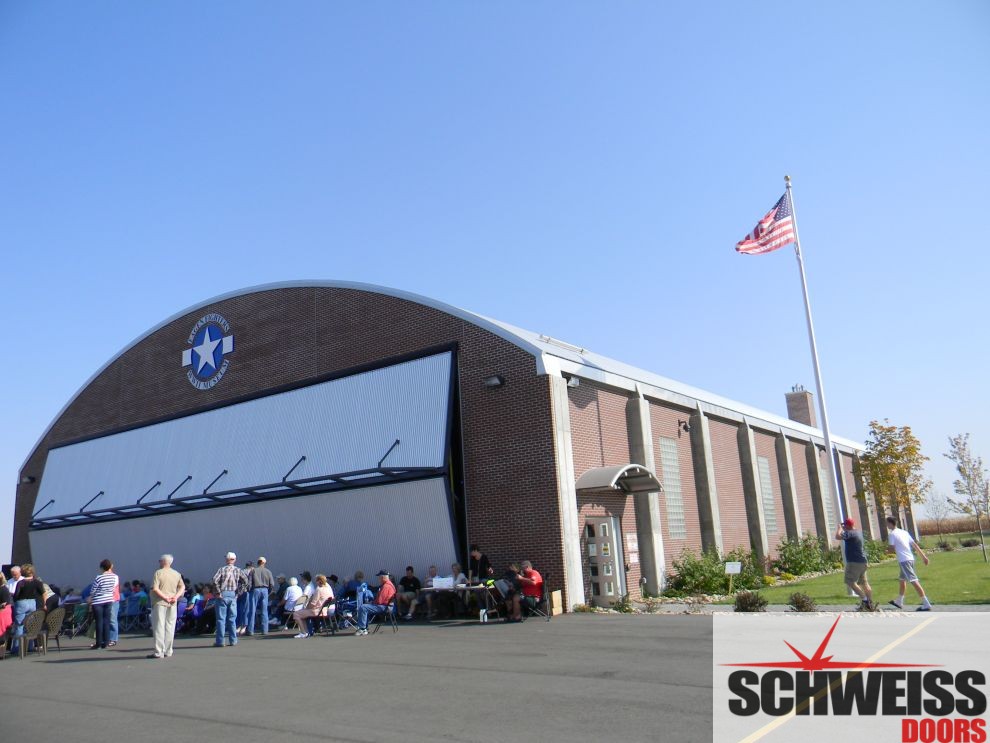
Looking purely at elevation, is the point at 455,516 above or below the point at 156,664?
above

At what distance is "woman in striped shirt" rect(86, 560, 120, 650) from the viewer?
1541 centimetres

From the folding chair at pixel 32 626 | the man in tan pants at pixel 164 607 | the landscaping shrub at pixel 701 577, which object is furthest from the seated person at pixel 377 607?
the landscaping shrub at pixel 701 577

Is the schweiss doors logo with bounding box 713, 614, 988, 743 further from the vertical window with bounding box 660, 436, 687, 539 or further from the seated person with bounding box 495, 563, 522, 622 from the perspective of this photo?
A: the vertical window with bounding box 660, 436, 687, 539

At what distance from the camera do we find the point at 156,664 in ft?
40.2

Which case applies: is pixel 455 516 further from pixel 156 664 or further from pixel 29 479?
pixel 29 479

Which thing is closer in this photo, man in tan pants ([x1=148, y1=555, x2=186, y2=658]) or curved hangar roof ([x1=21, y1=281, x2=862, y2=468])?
man in tan pants ([x1=148, y1=555, x2=186, y2=658])

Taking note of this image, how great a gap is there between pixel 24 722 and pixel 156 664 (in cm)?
440

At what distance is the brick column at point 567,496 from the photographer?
1728cm

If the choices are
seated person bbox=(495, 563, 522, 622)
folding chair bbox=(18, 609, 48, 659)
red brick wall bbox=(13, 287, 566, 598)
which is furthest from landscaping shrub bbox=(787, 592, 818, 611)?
folding chair bbox=(18, 609, 48, 659)

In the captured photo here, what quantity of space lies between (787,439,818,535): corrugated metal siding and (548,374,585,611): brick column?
57.4 feet

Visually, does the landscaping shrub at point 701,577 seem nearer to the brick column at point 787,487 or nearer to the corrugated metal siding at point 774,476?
the corrugated metal siding at point 774,476

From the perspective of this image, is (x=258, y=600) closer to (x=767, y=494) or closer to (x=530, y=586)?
(x=530, y=586)

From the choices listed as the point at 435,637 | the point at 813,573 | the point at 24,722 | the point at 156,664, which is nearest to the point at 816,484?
the point at 813,573

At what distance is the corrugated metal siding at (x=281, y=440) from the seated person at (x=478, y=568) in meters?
2.39
